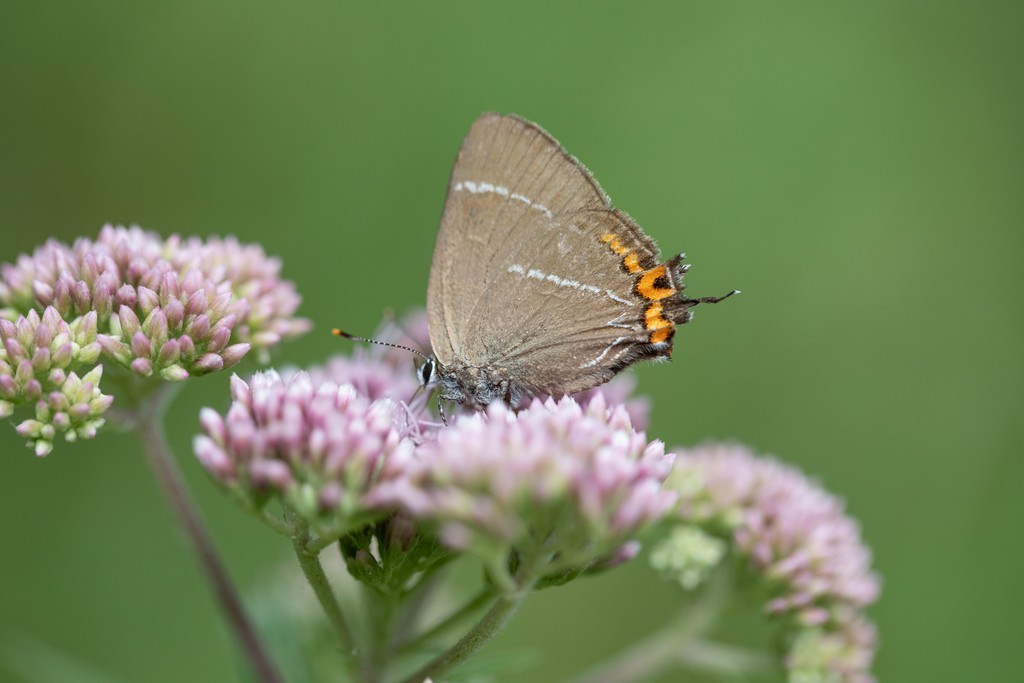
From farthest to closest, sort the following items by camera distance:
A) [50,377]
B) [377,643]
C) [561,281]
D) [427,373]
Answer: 1. [427,373]
2. [561,281]
3. [377,643]
4. [50,377]

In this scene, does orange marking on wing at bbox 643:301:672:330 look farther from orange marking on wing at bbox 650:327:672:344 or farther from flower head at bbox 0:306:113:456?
flower head at bbox 0:306:113:456

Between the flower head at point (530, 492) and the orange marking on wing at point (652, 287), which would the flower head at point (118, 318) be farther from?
the orange marking on wing at point (652, 287)

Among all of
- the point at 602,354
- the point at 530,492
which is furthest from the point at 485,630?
the point at 602,354

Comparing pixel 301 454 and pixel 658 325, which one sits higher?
pixel 658 325

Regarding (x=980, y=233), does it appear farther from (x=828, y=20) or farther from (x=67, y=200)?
(x=67, y=200)

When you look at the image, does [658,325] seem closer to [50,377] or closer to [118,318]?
[118,318]

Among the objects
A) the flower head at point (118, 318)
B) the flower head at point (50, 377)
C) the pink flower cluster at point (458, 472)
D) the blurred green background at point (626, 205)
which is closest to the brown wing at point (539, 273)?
the flower head at point (118, 318)
